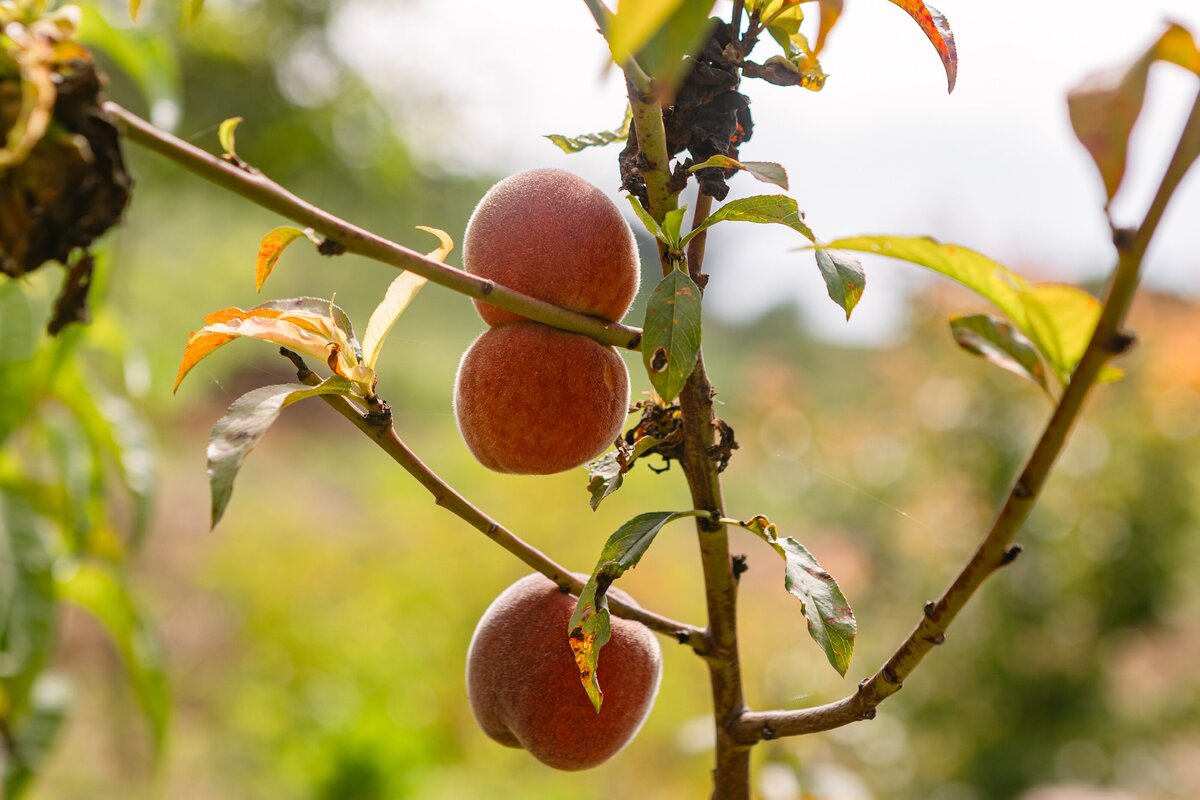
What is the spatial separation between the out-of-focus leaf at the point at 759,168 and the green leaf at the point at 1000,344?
0.08m

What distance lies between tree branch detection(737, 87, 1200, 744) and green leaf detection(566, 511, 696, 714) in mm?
69

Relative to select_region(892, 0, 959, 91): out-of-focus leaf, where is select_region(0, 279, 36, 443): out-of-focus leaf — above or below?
below

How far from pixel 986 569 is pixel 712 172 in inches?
6.4

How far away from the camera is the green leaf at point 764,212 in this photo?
310 millimetres

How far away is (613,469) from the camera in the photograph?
0.36m

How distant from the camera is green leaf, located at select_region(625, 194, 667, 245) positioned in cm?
31

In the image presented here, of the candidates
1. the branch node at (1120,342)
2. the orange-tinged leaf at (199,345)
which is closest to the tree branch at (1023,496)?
the branch node at (1120,342)

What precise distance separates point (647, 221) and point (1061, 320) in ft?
0.41

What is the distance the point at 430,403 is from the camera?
4184mm

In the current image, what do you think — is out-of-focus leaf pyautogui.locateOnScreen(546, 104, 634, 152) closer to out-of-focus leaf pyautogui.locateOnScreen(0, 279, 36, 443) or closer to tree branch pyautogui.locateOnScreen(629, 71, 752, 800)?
tree branch pyautogui.locateOnScreen(629, 71, 752, 800)

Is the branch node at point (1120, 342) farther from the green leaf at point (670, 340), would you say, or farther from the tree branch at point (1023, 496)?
the green leaf at point (670, 340)

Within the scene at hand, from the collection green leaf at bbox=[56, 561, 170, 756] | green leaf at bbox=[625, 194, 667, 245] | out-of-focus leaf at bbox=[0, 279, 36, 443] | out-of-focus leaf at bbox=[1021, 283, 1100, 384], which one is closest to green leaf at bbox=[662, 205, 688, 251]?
green leaf at bbox=[625, 194, 667, 245]

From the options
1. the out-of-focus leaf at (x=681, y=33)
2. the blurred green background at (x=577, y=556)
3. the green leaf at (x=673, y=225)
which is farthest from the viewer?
the blurred green background at (x=577, y=556)

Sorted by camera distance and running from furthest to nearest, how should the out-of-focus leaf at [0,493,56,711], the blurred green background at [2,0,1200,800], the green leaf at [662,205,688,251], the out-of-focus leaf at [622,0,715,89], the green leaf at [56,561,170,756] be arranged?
the blurred green background at [2,0,1200,800] → the green leaf at [56,561,170,756] → the out-of-focus leaf at [0,493,56,711] → the green leaf at [662,205,688,251] → the out-of-focus leaf at [622,0,715,89]
